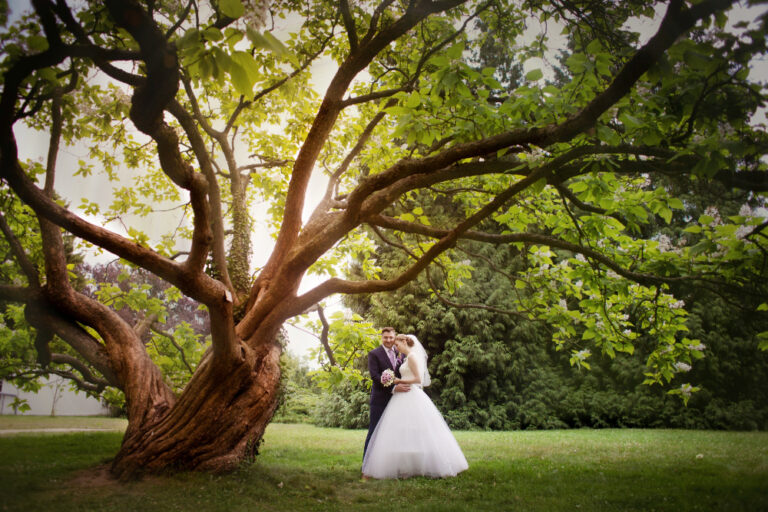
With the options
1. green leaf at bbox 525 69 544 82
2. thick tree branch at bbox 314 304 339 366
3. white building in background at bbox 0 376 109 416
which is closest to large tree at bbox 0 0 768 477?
green leaf at bbox 525 69 544 82

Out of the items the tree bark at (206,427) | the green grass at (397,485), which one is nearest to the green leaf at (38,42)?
the green grass at (397,485)

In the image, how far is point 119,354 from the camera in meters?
4.92

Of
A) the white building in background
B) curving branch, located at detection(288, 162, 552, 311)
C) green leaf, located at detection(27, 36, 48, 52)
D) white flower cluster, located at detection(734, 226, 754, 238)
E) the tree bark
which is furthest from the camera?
the white building in background

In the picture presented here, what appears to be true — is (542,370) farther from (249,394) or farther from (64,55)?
(64,55)

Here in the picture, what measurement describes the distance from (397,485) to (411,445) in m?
0.62

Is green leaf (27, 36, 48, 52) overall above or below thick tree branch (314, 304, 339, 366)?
above

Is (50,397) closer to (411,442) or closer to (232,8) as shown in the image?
(411,442)

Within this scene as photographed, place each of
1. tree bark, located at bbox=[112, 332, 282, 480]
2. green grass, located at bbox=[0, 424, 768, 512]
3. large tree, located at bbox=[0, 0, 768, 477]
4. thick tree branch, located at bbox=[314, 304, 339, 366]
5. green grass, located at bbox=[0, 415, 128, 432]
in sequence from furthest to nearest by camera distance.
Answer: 1. thick tree branch, located at bbox=[314, 304, 339, 366]
2. tree bark, located at bbox=[112, 332, 282, 480]
3. green grass, located at bbox=[0, 415, 128, 432]
4. green grass, located at bbox=[0, 424, 768, 512]
5. large tree, located at bbox=[0, 0, 768, 477]

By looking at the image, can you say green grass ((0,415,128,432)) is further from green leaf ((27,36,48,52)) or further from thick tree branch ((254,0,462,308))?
green leaf ((27,36,48,52))

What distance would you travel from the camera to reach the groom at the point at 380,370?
584 centimetres

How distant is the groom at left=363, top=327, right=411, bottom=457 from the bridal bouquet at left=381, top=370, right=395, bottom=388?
0.11m

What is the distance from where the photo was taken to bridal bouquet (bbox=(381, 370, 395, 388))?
224 inches

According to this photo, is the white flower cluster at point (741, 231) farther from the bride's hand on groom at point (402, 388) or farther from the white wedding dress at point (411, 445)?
the bride's hand on groom at point (402, 388)

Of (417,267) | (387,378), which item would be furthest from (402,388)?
(417,267)
